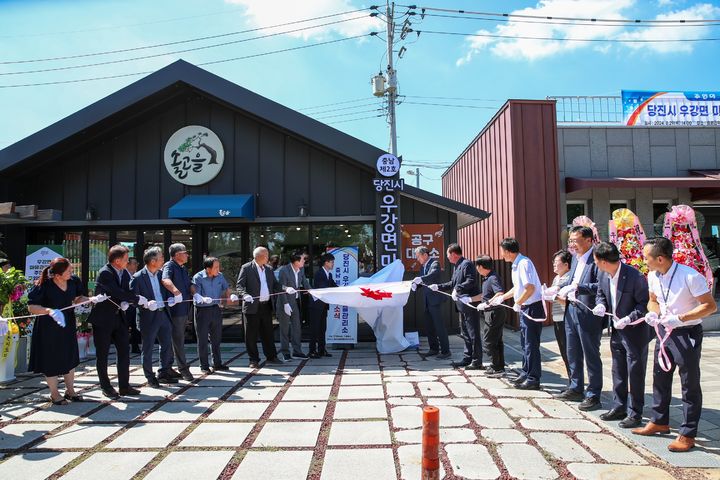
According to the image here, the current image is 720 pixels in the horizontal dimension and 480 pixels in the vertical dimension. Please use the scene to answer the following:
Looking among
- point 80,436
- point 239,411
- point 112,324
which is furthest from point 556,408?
point 112,324

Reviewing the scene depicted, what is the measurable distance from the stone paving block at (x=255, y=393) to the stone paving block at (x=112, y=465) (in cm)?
163

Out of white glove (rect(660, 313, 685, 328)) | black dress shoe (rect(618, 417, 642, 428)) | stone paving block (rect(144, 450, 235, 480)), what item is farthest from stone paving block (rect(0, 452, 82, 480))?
white glove (rect(660, 313, 685, 328))

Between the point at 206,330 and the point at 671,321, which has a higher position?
the point at 671,321

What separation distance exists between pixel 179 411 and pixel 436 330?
4.18m

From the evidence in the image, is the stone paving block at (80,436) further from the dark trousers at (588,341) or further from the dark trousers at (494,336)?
the dark trousers at (588,341)

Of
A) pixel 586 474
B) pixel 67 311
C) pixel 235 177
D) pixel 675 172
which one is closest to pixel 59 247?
pixel 235 177

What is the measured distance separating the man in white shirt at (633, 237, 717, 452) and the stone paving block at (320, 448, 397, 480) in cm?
230

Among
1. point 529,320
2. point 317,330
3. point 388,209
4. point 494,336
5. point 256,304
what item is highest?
point 388,209

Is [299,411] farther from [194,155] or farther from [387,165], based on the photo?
[194,155]

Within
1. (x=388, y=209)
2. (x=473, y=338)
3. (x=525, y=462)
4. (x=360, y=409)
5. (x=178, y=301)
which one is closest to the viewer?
(x=525, y=462)

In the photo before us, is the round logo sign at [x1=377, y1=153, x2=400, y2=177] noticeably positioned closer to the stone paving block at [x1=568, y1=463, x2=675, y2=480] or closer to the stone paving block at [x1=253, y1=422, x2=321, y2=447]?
the stone paving block at [x1=253, y1=422, x2=321, y2=447]

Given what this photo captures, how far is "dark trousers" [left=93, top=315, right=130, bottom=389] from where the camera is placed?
538cm

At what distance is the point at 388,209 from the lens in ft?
28.8

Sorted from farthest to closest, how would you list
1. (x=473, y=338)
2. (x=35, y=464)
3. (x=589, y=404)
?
1. (x=473, y=338)
2. (x=589, y=404)
3. (x=35, y=464)
